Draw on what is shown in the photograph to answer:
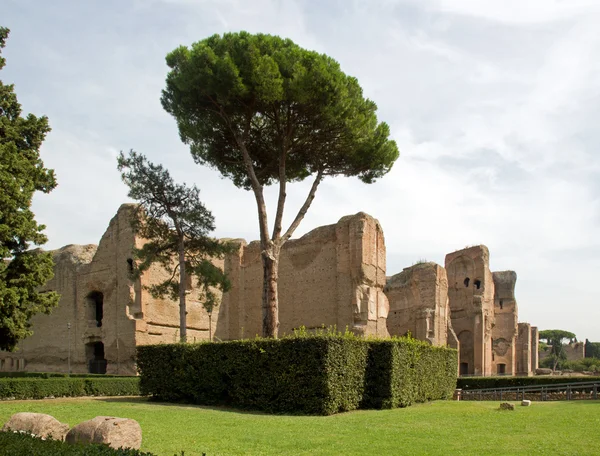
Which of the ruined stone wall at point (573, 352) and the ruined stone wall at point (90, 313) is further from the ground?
the ruined stone wall at point (90, 313)

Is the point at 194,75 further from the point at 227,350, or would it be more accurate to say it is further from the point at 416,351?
the point at 416,351

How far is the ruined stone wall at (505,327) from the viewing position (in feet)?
140

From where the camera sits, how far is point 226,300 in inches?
1080

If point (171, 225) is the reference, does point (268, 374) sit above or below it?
below

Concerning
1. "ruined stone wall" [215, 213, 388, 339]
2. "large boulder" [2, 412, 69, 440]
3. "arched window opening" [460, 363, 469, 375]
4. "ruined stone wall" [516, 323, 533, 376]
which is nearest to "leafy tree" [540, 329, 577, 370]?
"ruined stone wall" [516, 323, 533, 376]

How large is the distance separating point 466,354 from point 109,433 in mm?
35200

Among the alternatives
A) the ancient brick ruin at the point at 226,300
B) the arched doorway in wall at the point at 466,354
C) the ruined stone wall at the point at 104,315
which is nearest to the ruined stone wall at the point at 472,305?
the arched doorway in wall at the point at 466,354

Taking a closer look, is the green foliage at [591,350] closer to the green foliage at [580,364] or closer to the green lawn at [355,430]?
the green foliage at [580,364]

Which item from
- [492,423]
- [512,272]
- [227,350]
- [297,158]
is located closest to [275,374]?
[227,350]

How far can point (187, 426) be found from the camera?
9102 millimetres

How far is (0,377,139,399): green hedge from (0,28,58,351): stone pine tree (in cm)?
98

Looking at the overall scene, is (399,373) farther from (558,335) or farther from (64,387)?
(558,335)

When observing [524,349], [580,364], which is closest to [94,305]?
[524,349]

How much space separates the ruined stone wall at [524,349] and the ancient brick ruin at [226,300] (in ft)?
48.8
